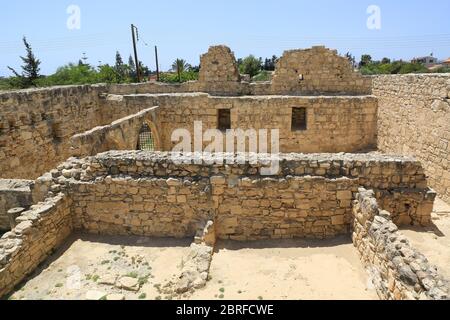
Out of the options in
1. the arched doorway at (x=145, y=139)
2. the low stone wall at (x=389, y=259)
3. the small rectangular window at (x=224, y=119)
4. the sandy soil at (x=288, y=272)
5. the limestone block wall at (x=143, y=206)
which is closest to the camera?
the low stone wall at (x=389, y=259)

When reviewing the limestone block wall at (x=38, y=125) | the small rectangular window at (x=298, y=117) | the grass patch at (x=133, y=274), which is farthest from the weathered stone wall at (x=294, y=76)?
the grass patch at (x=133, y=274)

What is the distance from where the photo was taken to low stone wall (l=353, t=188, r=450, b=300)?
3.85 m

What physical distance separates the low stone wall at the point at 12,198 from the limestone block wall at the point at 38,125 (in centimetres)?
304

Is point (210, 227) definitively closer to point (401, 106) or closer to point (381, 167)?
point (381, 167)

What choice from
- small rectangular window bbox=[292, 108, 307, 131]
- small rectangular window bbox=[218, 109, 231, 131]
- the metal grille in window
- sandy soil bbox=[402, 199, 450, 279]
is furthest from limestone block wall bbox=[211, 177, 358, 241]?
the metal grille in window

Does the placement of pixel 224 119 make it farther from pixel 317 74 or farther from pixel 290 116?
pixel 317 74

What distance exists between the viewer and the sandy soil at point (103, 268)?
16.9 feet

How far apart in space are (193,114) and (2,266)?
8.91 meters

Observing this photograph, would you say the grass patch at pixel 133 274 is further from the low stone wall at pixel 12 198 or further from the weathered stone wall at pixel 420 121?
the weathered stone wall at pixel 420 121

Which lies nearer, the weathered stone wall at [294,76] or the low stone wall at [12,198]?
the low stone wall at [12,198]

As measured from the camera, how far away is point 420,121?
29.9ft

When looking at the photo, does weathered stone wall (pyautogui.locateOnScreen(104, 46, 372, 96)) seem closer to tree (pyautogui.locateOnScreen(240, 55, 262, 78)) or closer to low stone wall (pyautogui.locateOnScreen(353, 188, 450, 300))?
low stone wall (pyautogui.locateOnScreen(353, 188, 450, 300))

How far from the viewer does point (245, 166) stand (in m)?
6.25

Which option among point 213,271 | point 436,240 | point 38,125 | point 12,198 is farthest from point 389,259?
point 38,125
